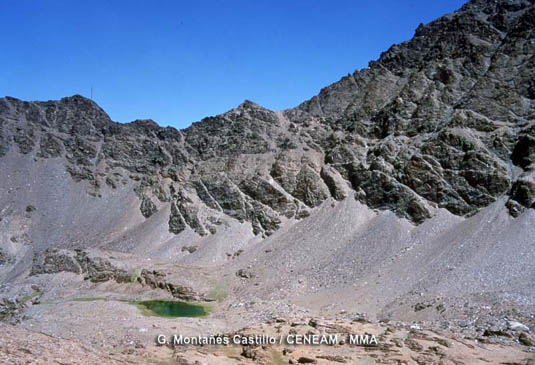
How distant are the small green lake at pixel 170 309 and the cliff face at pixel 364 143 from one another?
2284 centimetres

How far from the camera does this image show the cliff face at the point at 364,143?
59156 mm

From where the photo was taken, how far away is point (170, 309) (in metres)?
46.2

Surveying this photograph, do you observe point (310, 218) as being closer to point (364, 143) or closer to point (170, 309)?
point (364, 143)

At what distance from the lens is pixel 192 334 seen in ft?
110

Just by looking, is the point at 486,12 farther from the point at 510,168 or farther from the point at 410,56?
the point at 510,168

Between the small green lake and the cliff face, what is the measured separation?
74.9ft

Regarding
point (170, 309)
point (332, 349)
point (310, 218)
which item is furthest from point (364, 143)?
point (332, 349)

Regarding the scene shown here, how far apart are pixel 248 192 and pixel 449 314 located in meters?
46.0

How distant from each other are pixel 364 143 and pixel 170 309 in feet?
146

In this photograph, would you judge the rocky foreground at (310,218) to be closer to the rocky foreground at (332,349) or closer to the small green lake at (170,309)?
the rocky foreground at (332,349)

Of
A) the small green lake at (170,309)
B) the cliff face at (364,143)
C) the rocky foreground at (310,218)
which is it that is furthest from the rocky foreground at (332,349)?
the cliff face at (364,143)

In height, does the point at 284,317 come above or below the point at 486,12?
Answer: below

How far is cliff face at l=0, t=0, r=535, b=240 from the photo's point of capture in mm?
59156

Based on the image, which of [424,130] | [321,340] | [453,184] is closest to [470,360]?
[321,340]
